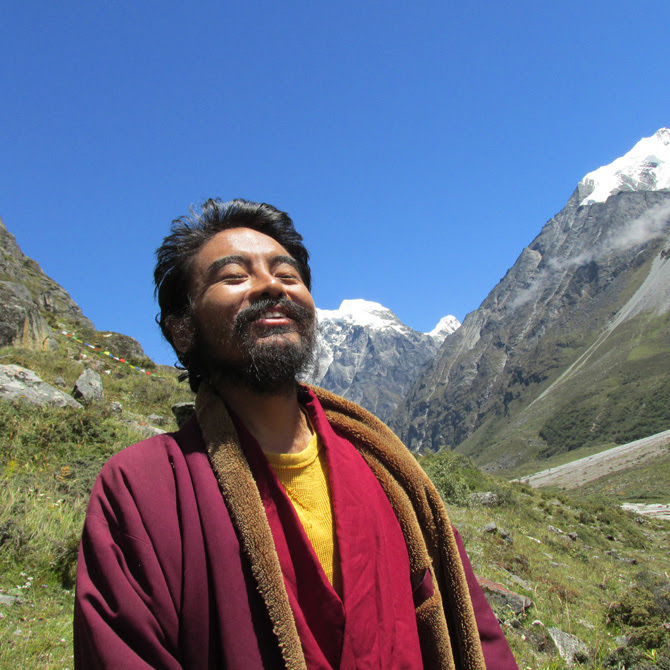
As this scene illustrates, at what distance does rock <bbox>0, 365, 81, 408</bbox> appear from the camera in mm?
8234

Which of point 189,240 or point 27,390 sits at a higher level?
point 27,390

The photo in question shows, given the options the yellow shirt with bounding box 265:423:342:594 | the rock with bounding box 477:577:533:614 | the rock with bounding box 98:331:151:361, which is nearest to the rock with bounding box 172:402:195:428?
the rock with bounding box 477:577:533:614

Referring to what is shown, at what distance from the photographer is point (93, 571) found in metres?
1.25

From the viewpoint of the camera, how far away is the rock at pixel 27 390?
324 inches

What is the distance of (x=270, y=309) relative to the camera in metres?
1.94

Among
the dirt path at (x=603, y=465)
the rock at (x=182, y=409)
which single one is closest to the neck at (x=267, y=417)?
the rock at (x=182, y=409)

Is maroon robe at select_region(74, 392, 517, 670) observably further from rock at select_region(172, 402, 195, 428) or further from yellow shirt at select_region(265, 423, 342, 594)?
rock at select_region(172, 402, 195, 428)

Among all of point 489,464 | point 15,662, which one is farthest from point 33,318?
point 489,464

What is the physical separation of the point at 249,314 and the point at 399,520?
1.04 m

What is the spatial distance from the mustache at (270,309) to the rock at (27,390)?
26.5 feet

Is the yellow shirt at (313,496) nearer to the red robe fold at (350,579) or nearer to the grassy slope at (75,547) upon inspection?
the red robe fold at (350,579)

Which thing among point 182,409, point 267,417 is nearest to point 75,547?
point 182,409

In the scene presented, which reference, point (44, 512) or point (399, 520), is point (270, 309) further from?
point (44, 512)

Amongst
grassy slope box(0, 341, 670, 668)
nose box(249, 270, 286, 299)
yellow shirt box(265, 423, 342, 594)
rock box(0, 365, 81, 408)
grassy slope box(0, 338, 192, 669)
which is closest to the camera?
yellow shirt box(265, 423, 342, 594)
